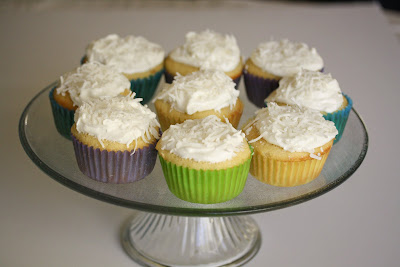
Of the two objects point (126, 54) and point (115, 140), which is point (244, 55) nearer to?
point (126, 54)

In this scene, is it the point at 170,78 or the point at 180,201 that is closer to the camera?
the point at 180,201

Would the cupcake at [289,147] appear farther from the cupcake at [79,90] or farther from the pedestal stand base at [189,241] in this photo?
the cupcake at [79,90]

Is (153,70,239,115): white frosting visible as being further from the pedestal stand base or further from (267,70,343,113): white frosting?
the pedestal stand base

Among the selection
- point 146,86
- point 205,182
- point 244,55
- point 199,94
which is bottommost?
point 244,55

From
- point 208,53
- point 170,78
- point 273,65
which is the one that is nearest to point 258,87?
point 273,65

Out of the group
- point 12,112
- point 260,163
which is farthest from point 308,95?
point 12,112

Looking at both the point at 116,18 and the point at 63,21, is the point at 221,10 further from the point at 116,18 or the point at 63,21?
the point at 63,21

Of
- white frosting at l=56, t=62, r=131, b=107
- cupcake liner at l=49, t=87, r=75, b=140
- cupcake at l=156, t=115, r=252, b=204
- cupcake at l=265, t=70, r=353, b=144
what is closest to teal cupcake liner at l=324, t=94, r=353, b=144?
cupcake at l=265, t=70, r=353, b=144
